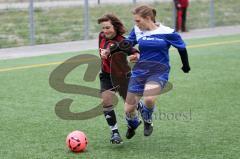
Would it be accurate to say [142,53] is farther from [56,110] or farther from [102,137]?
[56,110]

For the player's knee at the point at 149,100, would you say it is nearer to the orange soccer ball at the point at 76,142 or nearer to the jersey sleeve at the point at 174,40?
the jersey sleeve at the point at 174,40

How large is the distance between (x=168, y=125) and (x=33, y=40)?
12.0m

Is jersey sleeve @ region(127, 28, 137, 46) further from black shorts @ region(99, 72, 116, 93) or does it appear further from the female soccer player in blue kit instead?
black shorts @ region(99, 72, 116, 93)

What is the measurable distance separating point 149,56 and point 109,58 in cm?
48

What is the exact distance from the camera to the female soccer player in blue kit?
7.75 meters

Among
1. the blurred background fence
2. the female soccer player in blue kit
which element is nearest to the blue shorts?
the female soccer player in blue kit

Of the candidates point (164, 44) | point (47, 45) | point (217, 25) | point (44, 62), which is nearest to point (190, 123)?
point (164, 44)

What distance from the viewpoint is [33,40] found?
20.5 m

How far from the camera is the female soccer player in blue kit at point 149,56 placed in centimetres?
775

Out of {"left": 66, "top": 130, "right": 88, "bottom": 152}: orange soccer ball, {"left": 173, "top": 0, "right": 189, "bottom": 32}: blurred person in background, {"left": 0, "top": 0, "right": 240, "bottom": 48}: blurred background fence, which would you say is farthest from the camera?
{"left": 173, "top": 0, "right": 189, "bottom": 32}: blurred person in background

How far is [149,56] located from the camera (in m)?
7.83

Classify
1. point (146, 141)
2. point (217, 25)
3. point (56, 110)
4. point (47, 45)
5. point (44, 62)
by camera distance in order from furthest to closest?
point (217, 25), point (47, 45), point (44, 62), point (56, 110), point (146, 141)

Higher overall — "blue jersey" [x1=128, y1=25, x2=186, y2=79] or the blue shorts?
"blue jersey" [x1=128, y1=25, x2=186, y2=79]

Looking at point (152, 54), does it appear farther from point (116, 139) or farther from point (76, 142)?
point (76, 142)
